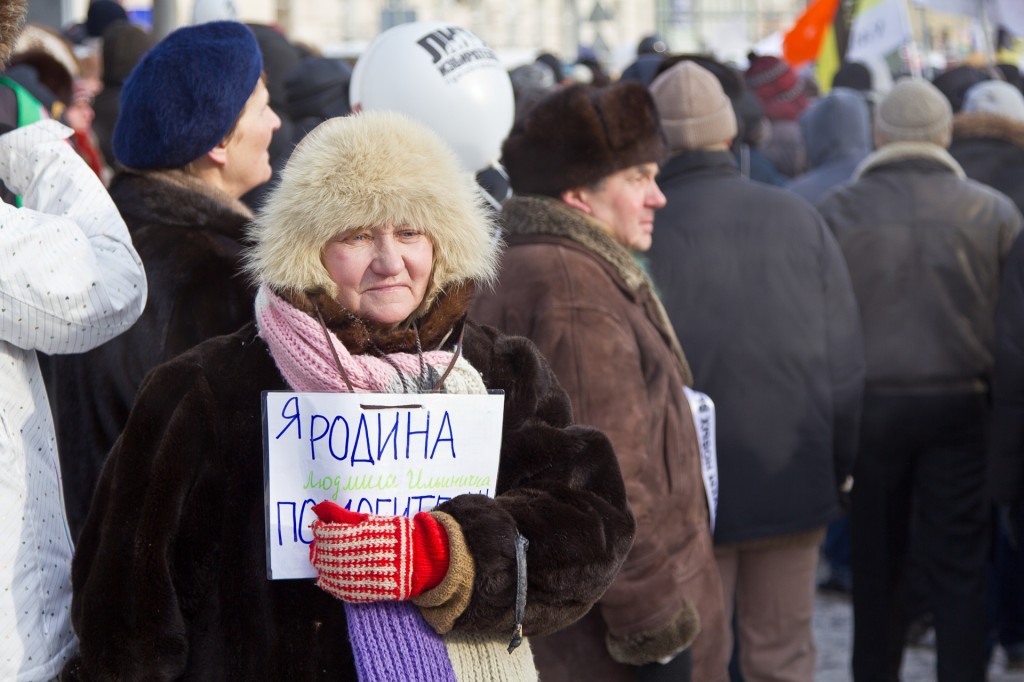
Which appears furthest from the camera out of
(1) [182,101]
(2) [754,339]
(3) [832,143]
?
(3) [832,143]

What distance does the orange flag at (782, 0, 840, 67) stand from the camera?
11414mm

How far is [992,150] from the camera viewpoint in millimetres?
6230

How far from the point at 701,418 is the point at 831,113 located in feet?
12.0

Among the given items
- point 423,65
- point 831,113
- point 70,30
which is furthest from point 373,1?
point 423,65

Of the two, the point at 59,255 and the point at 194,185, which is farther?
the point at 194,185

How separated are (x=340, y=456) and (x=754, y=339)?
7.33 ft

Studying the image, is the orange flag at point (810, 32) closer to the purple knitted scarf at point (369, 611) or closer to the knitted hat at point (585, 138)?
the knitted hat at point (585, 138)

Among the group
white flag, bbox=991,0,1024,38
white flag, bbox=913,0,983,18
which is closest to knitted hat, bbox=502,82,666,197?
white flag, bbox=991,0,1024,38

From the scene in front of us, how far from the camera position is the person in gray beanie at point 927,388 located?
16.2ft

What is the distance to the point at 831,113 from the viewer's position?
6.82 meters

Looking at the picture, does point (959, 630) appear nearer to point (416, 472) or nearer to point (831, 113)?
point (831, 113)

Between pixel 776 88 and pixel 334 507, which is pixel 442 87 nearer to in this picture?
pixel 334 507

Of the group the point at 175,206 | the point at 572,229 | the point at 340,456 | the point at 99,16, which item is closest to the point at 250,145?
the point at 175,206

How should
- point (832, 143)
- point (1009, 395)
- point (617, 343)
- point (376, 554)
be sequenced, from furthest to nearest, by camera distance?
1. point (832, 143)
2. point (1009, 395)
3. point (617, 343)
4. point (376, 554)
